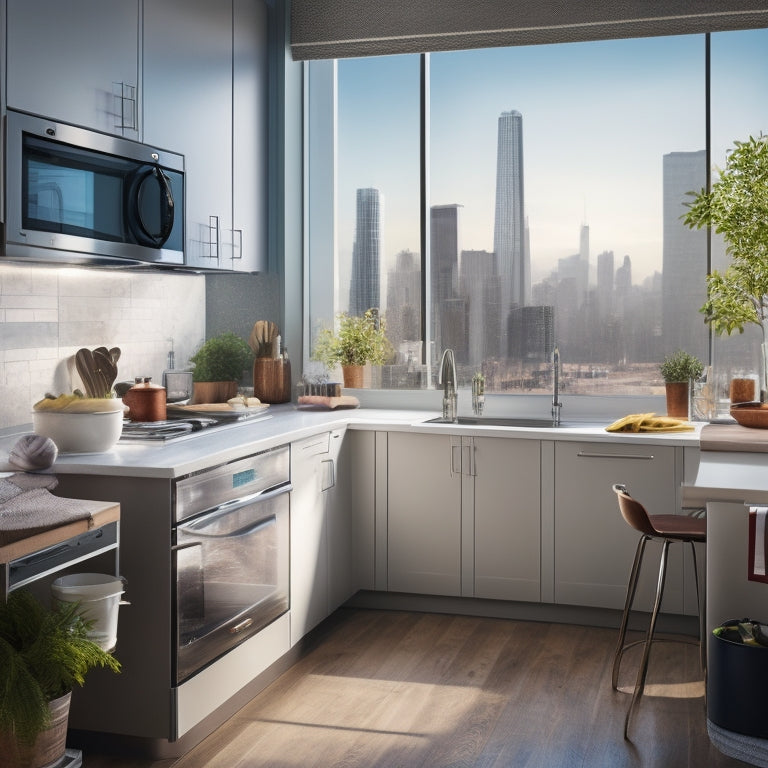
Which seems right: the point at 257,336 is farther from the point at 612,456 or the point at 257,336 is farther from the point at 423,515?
the point at 612,456

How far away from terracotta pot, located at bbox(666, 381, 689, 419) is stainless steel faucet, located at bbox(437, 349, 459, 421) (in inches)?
36.5

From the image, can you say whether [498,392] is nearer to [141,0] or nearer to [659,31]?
[659,31]

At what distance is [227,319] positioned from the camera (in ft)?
16.0

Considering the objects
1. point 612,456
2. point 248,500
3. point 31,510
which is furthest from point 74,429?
Answer: point 612,456

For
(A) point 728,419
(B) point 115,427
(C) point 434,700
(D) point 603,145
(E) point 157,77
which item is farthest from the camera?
(D) point 603,145

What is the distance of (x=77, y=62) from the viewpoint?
10.3 feet

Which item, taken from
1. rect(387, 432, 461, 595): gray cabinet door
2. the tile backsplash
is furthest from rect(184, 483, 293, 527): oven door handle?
the tile backsplash

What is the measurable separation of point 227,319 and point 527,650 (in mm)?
2127

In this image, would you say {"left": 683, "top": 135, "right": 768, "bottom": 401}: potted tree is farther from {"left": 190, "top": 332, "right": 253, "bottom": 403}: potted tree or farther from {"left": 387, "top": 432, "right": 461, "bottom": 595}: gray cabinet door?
{"left": 190, "top": 332, "right": 253, "bottom": 403}: potted tree

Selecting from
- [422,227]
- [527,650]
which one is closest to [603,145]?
[422,227]

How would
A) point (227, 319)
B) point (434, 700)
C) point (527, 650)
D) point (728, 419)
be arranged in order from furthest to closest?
point (227, 319)
point (728, 419)
point (527, 650)
point (434, 700)

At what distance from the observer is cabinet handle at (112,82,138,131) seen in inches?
133

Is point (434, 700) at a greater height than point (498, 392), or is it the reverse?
point (498, 392)

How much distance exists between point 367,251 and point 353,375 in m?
0.61
